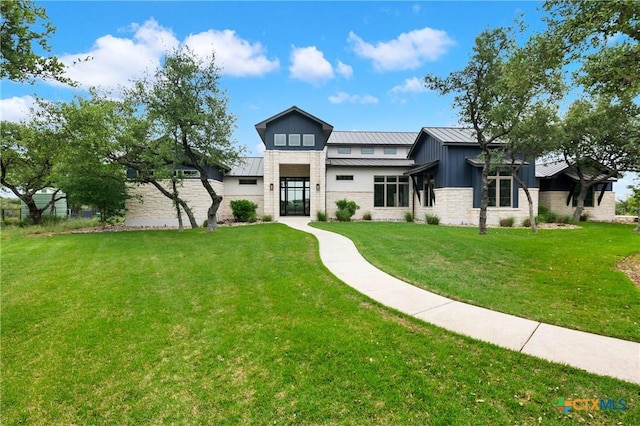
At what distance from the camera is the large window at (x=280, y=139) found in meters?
19.9

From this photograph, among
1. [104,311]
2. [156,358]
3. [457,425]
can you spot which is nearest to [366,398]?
[457,425]

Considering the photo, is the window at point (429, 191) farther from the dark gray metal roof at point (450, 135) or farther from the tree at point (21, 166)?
the tree at point (21, 166)

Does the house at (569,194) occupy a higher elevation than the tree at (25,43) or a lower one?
lower

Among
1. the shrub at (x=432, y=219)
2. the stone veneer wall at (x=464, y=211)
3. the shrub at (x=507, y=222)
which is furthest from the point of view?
the shrub at (x=432, y=219)

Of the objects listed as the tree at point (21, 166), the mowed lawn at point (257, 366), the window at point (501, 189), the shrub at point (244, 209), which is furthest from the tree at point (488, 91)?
the tree at point (21, 166)

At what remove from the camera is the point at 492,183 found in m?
17.2

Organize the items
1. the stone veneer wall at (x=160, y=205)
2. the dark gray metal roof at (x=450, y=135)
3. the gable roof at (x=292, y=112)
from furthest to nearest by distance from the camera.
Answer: the gable roof at (x=292, y=112), the stone veneer wall at (x=160, y=205), the dark gray metal roof at (x=450, y=135)

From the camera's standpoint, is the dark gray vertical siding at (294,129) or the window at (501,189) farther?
the dark gray vertical siding at (294,129)

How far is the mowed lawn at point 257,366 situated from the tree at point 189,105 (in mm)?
9153

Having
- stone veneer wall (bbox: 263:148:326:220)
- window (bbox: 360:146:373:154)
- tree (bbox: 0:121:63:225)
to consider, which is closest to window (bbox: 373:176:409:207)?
stone veneer wall (bbox: 263:148:326:220)

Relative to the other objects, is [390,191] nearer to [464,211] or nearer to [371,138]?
[464,211]

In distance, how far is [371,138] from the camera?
25.6 meters

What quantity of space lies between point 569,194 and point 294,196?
1968 cm

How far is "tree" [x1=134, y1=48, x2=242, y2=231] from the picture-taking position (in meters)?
12.6
